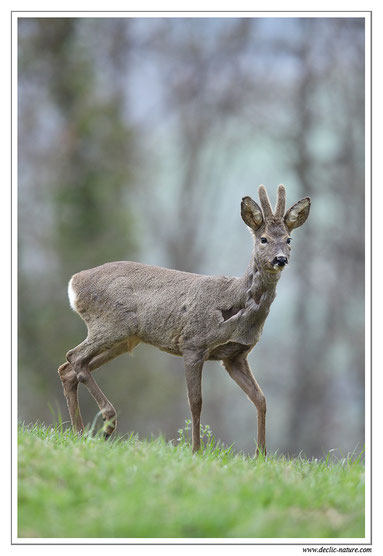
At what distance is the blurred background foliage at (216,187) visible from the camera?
70.1 feet

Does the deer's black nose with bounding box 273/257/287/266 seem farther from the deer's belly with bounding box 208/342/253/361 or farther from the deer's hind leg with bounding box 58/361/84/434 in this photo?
the deer's hind leg with bounding box 58/361/84/434

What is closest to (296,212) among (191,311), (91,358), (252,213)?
(252,213)

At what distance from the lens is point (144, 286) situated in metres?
8.36

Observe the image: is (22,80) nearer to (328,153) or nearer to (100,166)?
(100,166)

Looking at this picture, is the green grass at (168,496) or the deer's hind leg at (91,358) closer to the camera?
the green grass at (168,496)

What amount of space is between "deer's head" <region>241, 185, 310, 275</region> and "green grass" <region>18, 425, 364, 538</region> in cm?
186

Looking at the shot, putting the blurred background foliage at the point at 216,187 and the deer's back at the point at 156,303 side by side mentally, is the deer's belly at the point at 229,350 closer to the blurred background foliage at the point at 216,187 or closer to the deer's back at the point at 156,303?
the deer's back at the point at 156,303

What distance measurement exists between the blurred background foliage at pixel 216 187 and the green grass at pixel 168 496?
13.8 m

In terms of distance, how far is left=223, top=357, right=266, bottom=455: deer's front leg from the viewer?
7965 millimetres

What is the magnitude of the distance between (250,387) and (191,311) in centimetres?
93

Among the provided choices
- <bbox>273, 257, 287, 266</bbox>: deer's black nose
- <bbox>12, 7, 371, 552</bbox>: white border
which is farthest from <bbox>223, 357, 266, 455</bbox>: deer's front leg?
<bbox>273, 257, 287, 266</bbox>: deer's black nose

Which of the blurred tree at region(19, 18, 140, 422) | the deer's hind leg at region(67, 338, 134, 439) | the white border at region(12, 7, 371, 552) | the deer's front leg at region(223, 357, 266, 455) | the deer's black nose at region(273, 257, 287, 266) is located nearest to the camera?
the white border at region(12, 7, 371, 552)

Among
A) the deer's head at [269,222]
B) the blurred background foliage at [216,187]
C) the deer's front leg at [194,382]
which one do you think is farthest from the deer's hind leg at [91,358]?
the blurred background foliage at [216,187]

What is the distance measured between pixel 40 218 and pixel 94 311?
1372 centimetres
